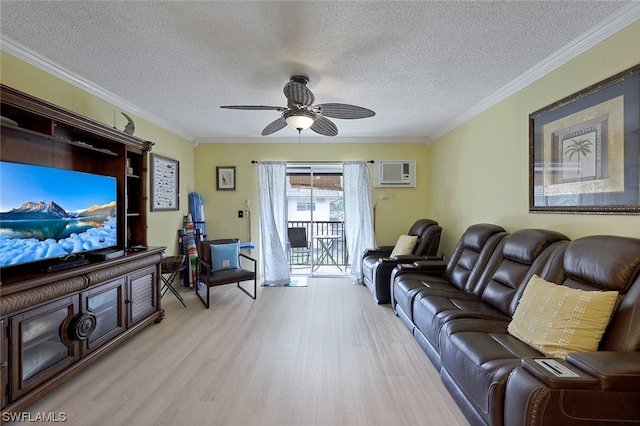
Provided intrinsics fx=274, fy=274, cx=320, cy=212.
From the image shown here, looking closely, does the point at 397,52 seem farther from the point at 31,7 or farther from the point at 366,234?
the point at 366,234

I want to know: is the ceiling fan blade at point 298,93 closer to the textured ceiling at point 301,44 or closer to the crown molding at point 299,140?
the textured ceiling at point 301,44

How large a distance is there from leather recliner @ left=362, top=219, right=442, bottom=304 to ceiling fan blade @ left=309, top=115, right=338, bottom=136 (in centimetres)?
181

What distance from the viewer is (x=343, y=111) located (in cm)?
258

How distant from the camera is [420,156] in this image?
4934 millimetres

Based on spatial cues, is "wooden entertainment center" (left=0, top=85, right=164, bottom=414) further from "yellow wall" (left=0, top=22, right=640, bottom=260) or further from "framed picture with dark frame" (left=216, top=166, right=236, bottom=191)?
"framed picture with dark frame" (left=216, top=166, right=236, bottom=191)

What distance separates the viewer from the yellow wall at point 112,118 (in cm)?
213

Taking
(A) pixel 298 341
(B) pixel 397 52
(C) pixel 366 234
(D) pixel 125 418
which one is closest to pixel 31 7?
(B) pixel 397 52

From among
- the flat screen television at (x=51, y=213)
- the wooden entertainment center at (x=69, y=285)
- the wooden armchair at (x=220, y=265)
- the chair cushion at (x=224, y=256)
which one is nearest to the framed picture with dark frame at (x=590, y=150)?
the wooden armchair at (x=220, y=265)

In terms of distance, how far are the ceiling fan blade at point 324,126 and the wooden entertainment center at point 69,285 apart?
6.15 ft

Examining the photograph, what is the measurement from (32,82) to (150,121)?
1.49 metres

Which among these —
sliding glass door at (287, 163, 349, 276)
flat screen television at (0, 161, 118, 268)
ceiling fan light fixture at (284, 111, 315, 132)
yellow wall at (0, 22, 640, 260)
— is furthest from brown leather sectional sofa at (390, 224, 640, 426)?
flat screen television at (0, 161, 118, 268)

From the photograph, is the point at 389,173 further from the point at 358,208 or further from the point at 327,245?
the point at 327,245

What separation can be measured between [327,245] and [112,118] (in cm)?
401

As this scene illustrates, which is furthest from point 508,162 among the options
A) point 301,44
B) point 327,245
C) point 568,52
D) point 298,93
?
point 327,245
